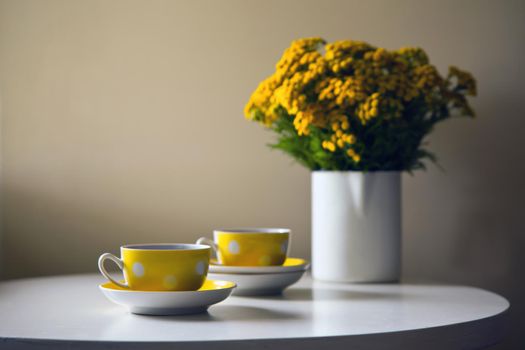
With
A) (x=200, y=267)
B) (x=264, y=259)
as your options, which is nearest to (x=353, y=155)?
(x=264, y=259)

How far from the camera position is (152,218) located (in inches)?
63.4

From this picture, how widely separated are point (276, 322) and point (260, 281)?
23cm

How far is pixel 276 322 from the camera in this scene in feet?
2.83

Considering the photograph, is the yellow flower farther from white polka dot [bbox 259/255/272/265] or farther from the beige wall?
the beige wall

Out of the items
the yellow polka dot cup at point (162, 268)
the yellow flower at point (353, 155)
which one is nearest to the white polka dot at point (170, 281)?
the yellow polka dot cup at point (162, 268)

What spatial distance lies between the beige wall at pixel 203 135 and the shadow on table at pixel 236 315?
0.65 meters

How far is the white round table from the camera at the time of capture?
747mm

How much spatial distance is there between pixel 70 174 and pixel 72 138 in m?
0.08

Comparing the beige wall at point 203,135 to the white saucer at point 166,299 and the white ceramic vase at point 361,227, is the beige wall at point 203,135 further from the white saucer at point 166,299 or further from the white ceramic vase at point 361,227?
the white saucer at point 166,299

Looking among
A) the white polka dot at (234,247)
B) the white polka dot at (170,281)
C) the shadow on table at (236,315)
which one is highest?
the white polka dot at (234,247)

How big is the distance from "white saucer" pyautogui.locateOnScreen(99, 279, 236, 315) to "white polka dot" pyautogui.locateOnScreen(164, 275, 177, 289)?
3 cm

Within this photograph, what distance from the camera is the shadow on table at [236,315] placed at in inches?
34.7

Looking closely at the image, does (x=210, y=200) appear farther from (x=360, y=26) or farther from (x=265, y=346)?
(x=265, y=346)

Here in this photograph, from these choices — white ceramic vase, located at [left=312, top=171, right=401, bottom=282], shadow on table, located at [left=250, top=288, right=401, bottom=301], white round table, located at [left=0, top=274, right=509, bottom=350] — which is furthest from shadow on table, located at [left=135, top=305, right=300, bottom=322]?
white ceramic vase, located at [left=312, top=171, right=401, bottom=282]
